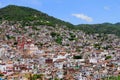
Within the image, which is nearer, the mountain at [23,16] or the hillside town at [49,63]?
the hillside town at [49,63]

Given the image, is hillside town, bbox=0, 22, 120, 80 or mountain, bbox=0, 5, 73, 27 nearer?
hillside town, bbox=0, 22, 120, 80

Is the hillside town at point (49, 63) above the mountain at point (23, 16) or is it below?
below

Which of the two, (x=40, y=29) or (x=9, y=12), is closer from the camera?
(x=40, y=29)

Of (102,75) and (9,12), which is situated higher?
(9,12)

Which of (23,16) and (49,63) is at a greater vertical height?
(23,16)

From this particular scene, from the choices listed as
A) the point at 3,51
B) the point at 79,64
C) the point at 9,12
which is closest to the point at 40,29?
the point at 9,12

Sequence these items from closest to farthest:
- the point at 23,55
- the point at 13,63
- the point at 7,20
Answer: the point at 13,63, the point at 23,55, the point at 7,20

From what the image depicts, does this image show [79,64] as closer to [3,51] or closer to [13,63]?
[13,63]

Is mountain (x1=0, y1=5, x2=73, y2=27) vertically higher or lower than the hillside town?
higher

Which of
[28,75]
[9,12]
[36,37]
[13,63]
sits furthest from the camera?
[9,12]

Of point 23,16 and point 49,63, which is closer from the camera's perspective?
point 49,63
